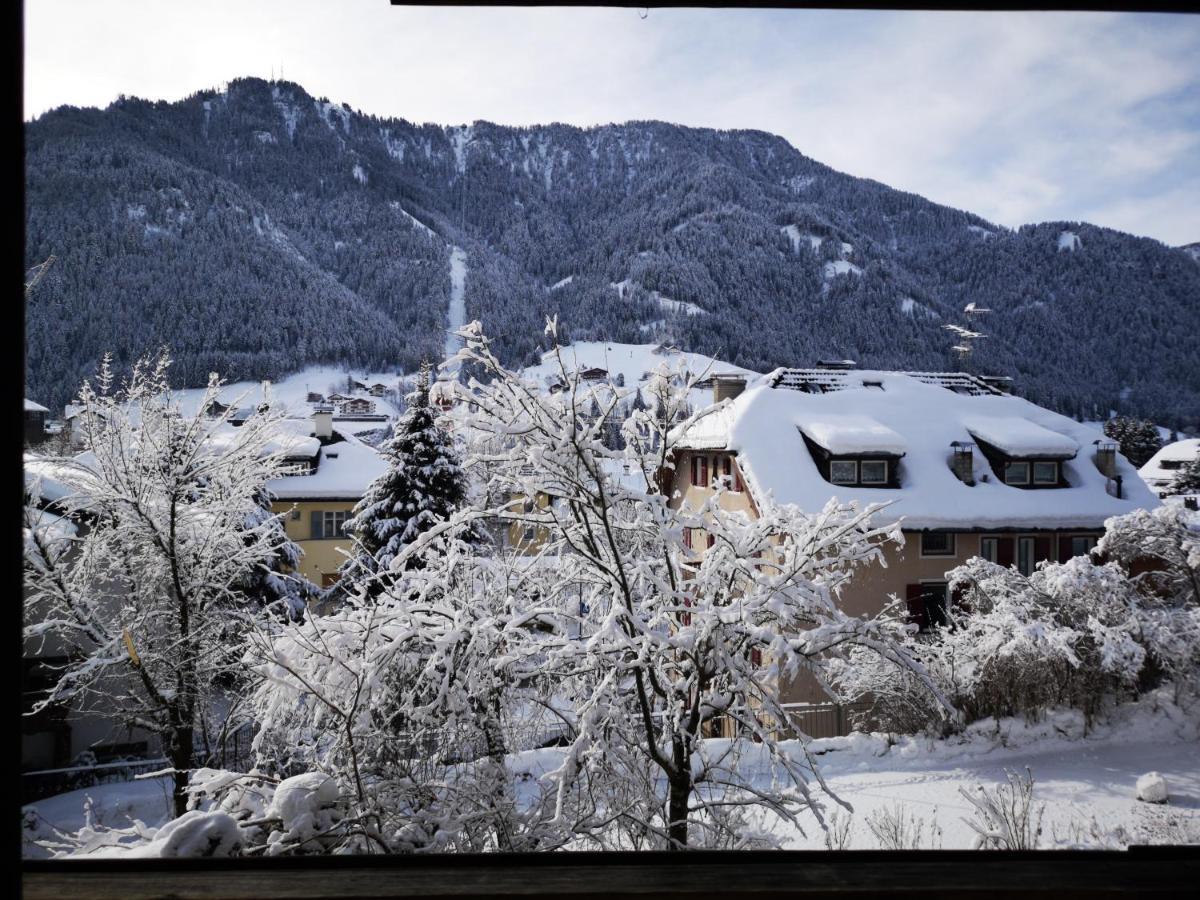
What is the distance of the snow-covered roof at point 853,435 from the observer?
2369 mm

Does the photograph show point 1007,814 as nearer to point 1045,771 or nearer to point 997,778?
point 997,778

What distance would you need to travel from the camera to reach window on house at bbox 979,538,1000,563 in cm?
266

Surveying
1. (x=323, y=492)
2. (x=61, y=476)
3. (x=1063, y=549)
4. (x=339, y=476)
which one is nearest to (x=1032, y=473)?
(x=1063, y=549)

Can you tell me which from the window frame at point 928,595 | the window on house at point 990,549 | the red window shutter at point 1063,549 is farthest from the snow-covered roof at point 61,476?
the red window shutter at point 1063,549

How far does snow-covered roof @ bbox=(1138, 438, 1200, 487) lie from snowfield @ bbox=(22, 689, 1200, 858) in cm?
70

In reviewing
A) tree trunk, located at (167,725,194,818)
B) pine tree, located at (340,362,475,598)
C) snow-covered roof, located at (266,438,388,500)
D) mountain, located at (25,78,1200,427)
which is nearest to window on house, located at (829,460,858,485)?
mountain, located at (25,78,1200,427)

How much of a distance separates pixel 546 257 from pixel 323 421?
52.0 inches

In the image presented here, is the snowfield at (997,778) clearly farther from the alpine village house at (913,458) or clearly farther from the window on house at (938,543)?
the window on house at (938,543)

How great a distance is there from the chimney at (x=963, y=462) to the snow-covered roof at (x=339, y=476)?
2.31 m

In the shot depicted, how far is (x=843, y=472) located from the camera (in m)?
2.33

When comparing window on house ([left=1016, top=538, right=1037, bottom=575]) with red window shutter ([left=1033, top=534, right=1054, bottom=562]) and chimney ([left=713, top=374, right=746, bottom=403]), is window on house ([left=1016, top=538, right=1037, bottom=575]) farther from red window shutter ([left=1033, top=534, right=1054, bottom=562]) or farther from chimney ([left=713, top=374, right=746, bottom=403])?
chimney ([left=713, top=374, right=746, bottom=403])

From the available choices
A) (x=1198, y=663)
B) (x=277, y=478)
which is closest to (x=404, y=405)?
(x=277, y=478)

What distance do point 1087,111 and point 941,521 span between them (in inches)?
51.9

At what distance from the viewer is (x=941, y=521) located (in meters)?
2.51
